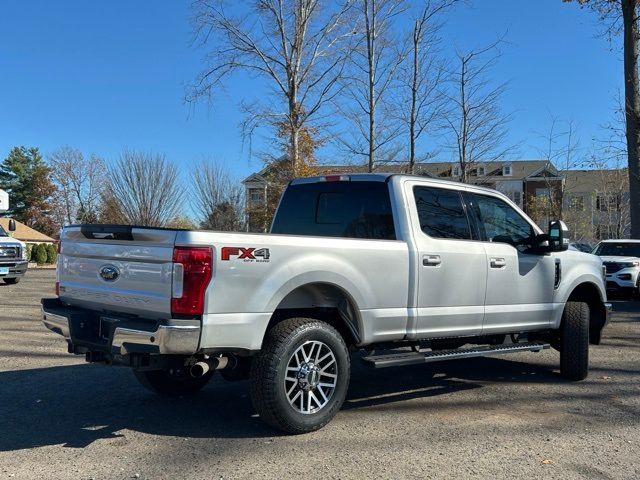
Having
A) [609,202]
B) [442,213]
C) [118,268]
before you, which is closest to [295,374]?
[118,268]

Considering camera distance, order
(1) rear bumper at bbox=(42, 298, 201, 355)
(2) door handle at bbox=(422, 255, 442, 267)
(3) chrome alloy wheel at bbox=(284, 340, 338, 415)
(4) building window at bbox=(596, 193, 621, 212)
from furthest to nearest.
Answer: (4) building window at bbox=(596, 193, 621, 212) → (2) door handle at bbox=(422, 255, 442, 267) → (3) chrome alloy wheel at bbox=(284, 340, 338, 415) → (1) rear bumper at bbox=(42, 298, 201, 355)

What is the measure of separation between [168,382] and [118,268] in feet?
5.55

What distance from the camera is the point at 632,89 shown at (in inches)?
735

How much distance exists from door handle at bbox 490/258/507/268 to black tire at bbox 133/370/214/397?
297 centimetres

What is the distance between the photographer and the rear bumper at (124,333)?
158 inches

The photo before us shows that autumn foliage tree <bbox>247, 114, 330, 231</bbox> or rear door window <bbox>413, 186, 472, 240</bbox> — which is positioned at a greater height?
autumn foliage tree <bbox>247, 114, 330, 231</bbox>

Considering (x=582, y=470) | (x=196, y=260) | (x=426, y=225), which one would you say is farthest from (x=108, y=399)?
(x=582, y=470)

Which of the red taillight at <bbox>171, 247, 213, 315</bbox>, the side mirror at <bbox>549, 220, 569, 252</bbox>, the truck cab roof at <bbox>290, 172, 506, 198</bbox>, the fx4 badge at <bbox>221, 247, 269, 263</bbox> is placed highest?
the truck cab roof at <bbox>290, 172, 506, 198</bbox>

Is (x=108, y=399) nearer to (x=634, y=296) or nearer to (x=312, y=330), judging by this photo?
(x=312, y=330)

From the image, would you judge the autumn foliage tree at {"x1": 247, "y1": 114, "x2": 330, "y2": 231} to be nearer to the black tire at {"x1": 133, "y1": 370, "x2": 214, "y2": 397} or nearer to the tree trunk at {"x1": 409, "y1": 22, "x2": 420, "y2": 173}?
the tree trunk at {"x1": 409, "y1": 22, "x2": 420, "y2": 173}

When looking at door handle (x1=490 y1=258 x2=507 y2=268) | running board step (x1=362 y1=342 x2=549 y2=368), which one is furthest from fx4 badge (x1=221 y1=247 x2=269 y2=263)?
door handle (x1=490 y1=258 x2=507 y2=268)

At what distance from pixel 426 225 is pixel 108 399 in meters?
3.47

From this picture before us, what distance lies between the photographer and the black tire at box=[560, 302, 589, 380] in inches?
259

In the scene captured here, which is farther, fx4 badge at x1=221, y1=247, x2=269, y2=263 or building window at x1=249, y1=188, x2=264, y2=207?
building window at x1=249, y1=188, x2=264, y2=207
